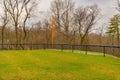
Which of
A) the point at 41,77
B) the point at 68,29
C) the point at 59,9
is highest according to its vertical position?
the point at 59,9

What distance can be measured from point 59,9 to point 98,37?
14733 mm

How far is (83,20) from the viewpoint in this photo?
60156 mm

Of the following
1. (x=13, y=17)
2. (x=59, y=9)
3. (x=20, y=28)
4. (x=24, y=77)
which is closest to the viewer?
(x=24, y=77)

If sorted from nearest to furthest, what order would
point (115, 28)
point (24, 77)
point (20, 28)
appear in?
point (24, 77)
point (20, 28)
point (115, 28)

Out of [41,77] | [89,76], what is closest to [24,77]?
[41,77]

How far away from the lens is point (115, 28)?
68312 millimetres

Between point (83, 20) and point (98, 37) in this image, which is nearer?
point (83, 20)

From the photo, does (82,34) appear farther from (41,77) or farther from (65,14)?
(41,77)

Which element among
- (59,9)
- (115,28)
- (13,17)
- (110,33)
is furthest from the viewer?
(110,33)

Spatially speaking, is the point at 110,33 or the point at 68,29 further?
the point at 110,33

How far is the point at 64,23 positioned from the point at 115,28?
14553 mm

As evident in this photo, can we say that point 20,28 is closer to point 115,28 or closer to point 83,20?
point 83,20

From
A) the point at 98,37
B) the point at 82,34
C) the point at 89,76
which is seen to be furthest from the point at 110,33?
the point at 89,76

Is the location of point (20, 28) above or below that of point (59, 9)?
below
